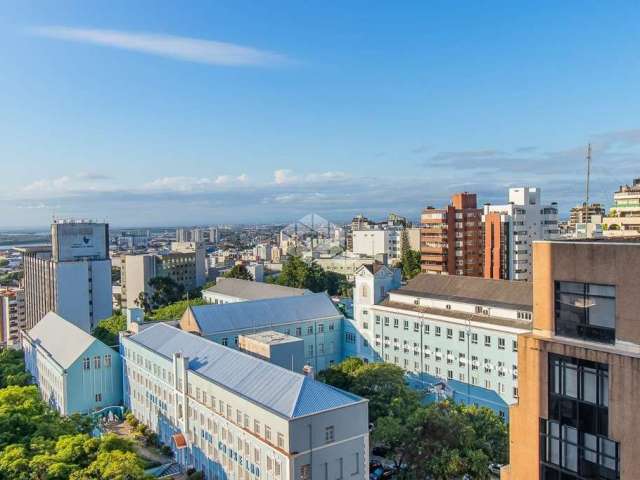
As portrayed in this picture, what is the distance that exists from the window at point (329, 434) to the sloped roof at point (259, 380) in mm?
961

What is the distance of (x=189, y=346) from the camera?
37938 millimetres

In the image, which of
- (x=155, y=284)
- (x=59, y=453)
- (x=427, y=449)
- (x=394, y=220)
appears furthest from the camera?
(x=394, y=220)

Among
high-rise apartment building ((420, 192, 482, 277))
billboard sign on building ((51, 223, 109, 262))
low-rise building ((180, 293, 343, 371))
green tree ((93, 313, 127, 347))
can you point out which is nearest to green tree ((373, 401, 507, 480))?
low-rise building ((180, 293, 343, 371))

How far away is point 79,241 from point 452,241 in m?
50.7

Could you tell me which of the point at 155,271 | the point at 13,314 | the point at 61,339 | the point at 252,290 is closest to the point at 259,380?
the point at 61,339

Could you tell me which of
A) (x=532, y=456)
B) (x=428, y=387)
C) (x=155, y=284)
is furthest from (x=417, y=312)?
(x=155, y=284)

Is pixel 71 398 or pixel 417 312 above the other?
pixel 417 312

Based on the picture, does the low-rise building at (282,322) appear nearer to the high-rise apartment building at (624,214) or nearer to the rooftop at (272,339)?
the rooftop at (272,339)

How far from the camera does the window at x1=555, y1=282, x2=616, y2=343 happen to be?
1218cm

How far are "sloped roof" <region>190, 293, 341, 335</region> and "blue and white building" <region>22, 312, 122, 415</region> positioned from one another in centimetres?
792

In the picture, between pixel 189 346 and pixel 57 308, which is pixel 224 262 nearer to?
pixel 57 308

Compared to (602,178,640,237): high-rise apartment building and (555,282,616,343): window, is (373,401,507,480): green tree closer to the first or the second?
(555,282,616,343): window

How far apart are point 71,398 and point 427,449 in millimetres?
28165

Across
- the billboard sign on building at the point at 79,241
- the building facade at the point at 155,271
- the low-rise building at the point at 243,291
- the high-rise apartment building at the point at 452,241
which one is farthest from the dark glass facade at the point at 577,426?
the building facade at the point at 155,271
